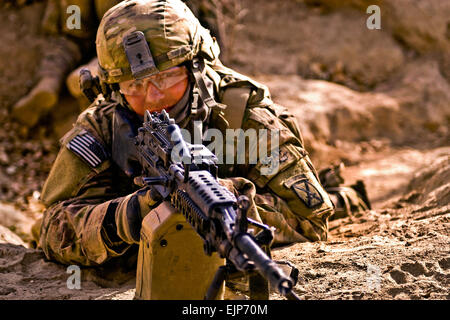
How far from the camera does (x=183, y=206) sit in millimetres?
2998

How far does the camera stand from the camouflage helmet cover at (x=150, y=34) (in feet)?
12.7

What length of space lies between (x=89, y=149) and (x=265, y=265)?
204 cm

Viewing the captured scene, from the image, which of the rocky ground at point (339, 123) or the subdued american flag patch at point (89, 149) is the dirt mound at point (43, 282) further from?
the subdued american flag patch at point (89, 149)

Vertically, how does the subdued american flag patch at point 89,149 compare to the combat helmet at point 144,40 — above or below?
below

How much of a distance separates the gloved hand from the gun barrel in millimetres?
882

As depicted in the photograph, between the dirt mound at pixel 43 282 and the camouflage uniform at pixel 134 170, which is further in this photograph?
the camouflage uniform at pixel 134 170

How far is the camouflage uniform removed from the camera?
4043 mm

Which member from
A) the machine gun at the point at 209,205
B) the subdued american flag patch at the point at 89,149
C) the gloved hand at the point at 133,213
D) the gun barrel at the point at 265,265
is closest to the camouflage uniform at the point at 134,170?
the subdued american flag patch at the point at 89,149

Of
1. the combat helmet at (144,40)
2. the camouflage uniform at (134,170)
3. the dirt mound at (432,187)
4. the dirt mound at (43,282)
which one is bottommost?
the dirt mound at (432,187)

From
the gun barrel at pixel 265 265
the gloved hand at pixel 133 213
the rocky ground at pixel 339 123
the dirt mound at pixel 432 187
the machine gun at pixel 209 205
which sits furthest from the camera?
the dirt mound at pixel 432 187

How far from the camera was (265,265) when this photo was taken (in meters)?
2.47

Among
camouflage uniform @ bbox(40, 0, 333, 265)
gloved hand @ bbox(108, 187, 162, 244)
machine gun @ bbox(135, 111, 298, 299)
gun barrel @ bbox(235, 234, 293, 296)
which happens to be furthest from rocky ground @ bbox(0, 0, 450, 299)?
gun barrel @ bbox(235, 234, 293, 296)

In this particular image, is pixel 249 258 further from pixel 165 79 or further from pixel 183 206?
pixel 165 79

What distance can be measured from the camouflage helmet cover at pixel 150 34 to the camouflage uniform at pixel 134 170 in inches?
0.7
